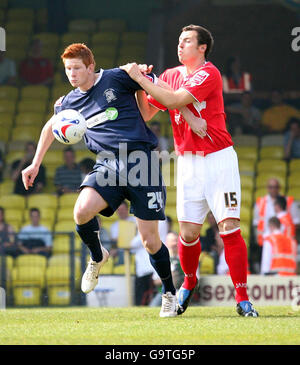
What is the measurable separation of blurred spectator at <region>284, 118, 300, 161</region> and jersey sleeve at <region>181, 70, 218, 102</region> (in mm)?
8564

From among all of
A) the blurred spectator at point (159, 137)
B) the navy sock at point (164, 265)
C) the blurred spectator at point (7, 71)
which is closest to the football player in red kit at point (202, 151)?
the navy sock at point (164, 265)

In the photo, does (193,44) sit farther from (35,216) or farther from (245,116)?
(245,116)

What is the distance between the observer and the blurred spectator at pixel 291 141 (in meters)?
16.0

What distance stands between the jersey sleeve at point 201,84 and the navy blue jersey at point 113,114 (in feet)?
1.53

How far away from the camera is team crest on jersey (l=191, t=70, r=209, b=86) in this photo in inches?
297

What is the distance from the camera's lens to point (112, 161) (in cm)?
744

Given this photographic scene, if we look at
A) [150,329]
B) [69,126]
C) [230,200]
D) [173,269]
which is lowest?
[150,329]

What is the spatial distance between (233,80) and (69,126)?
31.7 feet

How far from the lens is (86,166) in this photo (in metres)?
15.0

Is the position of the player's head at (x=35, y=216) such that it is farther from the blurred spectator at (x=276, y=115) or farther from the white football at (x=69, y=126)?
the white football at (x=69, y=126)

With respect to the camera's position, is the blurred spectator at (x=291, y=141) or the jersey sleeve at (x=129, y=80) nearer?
the jersey sleeve at (x=129, y=80)

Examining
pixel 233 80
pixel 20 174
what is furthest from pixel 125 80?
pixel 233 80

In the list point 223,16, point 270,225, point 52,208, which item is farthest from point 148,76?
point 223,16
